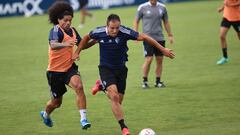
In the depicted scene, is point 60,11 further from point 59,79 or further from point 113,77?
point 113,77

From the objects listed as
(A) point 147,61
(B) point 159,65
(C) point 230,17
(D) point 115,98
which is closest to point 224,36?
(C) point 230,17

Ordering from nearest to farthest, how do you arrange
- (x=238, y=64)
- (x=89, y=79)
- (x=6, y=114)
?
(x=6, y=114), (x=89, y=79), (x=238, y=64)

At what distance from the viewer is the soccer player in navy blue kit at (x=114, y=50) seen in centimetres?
1104

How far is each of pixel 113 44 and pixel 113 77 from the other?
0.59 meters

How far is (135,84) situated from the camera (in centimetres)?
1712

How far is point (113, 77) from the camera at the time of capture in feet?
36.8

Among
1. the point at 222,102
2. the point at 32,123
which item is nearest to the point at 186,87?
the point at 222,102

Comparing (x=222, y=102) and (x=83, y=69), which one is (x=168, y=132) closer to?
(x=222, y=102)

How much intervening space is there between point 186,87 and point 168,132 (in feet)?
16.9

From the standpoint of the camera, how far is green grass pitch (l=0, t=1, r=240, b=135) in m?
11.9

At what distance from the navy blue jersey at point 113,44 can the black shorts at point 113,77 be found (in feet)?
0.25

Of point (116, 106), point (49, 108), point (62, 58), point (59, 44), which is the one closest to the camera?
point (116, 106)

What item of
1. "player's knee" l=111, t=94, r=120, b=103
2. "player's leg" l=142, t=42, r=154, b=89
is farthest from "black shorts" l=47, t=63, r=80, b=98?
"player's leg" l=142, t=42, r=154, b=89

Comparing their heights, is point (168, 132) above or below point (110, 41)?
below
